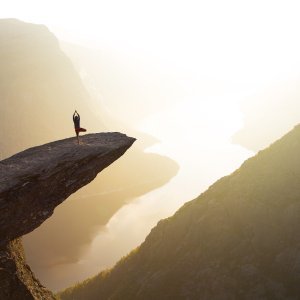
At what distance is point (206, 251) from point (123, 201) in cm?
6099

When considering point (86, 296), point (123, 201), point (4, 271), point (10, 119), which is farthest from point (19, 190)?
point (10, 119)

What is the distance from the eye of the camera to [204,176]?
131250 mm

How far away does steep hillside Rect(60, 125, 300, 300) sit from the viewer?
122ft

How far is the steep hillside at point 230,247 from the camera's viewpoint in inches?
1460

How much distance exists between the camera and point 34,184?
79.5 ft

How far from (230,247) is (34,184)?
72.8 feet

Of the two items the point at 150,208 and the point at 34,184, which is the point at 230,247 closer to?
the point at 34,184

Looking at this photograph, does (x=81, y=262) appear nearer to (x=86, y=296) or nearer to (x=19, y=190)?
(x=86, y=296)

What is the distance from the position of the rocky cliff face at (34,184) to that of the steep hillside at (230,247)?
15.3m

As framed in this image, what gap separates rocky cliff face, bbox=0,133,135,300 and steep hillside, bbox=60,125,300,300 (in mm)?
15319

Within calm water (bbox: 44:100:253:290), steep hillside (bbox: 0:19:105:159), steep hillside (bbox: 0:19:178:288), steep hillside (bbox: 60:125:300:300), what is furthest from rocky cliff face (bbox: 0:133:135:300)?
steep hillside (bbox: 0:19:105:159)

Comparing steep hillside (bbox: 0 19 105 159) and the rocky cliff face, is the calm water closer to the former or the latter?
steep hillside (bbox: 0 19 105 159)

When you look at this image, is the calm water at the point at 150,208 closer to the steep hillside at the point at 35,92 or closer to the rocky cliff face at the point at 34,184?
the steep hillside at the point at 35,92

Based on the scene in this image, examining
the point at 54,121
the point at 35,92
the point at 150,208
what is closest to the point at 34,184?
the point at 150,208
